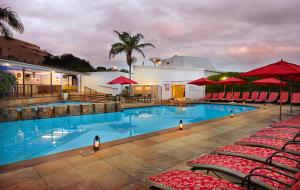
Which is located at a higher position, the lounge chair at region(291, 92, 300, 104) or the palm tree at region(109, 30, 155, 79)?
the palm tree at region(109, 30, 155, 79)

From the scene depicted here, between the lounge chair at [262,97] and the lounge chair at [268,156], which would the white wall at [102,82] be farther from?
the lounge chair at [268,156]

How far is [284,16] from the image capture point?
51.4 feet

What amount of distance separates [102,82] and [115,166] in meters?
22.2

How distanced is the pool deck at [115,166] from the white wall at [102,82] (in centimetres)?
1915

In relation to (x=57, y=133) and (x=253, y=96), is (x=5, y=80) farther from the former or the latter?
(x=253, y=96)

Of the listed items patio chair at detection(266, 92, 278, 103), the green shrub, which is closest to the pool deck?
the green shrub

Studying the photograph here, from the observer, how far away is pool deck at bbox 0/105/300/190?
121 inches

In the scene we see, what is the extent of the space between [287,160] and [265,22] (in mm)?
17399

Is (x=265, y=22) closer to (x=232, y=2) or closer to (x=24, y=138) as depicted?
(x=232, y=2)

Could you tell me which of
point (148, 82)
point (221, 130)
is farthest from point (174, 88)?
point (221, 130)

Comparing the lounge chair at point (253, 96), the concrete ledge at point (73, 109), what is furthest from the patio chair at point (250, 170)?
the lounge chair at point (253, 96)

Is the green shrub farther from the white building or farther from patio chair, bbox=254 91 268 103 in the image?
patio chair, bbox=254 91 268 103

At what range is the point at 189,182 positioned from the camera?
7.11 ft

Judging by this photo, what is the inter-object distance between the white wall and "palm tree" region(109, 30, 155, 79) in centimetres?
356
